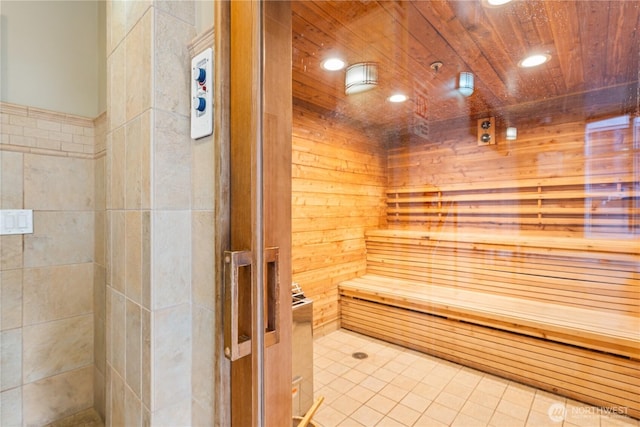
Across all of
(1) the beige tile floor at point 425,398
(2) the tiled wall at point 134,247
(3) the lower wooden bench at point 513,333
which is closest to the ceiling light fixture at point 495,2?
(2) the tiled wall at point 134,247

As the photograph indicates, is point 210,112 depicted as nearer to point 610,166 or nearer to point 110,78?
point 110,78

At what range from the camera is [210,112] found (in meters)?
0.87

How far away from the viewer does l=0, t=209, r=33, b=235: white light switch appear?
1.36 meters

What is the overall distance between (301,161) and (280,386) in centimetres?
208

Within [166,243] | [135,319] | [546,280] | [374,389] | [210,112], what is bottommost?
[374,389]

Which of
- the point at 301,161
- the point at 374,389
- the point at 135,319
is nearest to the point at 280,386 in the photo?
the point at 135,319

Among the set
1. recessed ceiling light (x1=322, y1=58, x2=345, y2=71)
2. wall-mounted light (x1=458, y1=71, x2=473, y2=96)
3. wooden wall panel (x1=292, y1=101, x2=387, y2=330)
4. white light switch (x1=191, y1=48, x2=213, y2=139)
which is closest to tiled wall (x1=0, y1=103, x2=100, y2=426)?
white light switch (x1=191, y1=48, x2=213, y2=139)

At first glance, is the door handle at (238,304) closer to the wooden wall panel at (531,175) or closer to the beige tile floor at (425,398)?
the beige tile floor at (425,398)

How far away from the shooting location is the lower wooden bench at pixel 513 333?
76.9 inches

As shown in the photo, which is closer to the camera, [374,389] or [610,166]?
[374,389]

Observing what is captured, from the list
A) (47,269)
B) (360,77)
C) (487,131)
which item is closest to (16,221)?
(47,269)

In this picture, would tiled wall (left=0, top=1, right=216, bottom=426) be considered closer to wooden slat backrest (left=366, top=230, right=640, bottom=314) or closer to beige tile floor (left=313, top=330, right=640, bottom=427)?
beige tile floor (left=313, top=330, right=640, bottom=427)

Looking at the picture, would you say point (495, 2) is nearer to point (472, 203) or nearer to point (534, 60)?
point (534, 60)

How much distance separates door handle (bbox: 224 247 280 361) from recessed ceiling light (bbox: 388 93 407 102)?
244 cm
